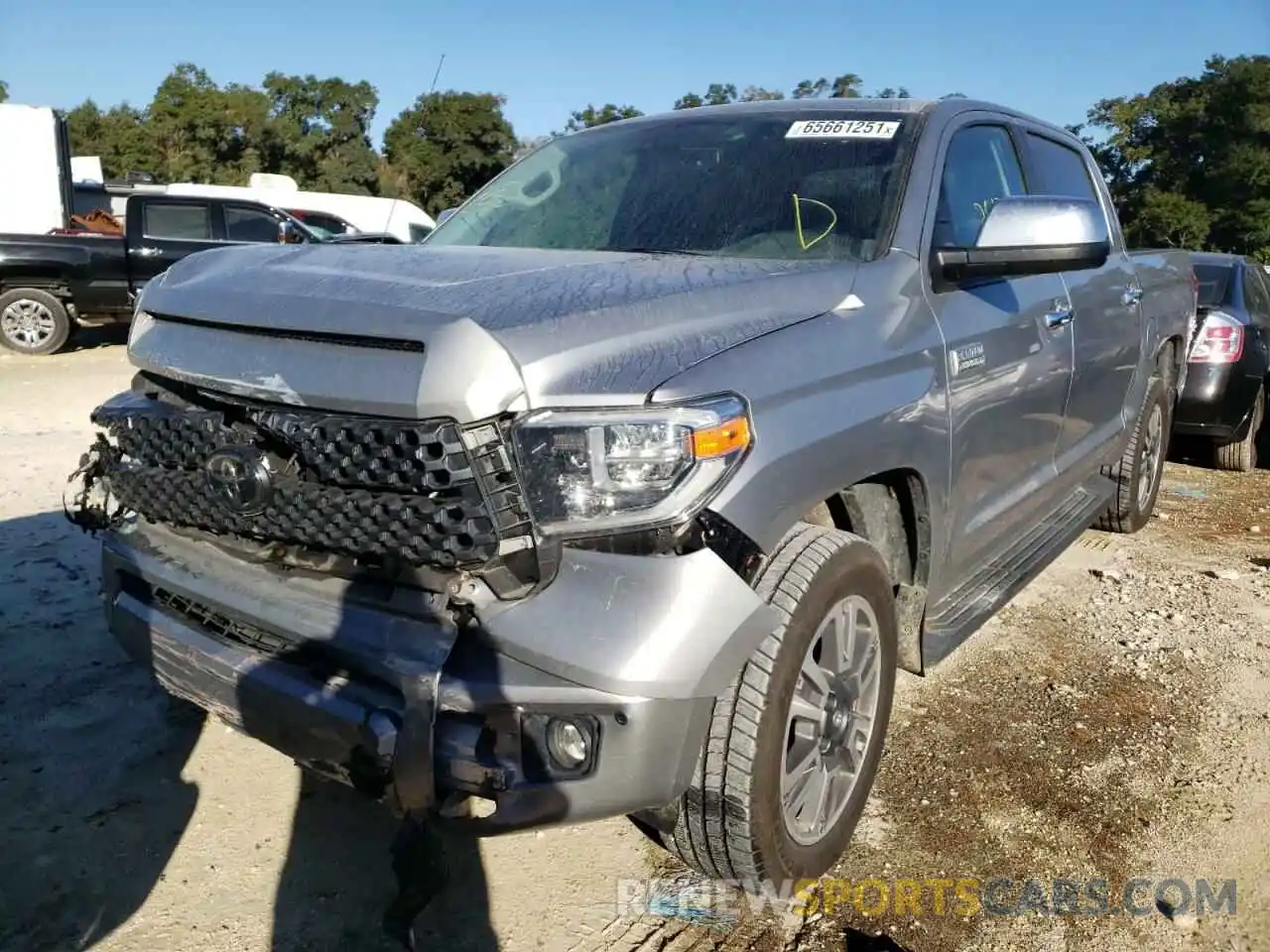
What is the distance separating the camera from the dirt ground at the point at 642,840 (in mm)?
2383

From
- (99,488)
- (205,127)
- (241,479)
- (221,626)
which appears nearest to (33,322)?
(99,488)

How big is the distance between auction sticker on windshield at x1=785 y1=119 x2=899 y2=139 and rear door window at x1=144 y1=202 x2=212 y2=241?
10842 mm

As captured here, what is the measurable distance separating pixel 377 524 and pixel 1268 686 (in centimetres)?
342

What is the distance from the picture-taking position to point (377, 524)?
1995mm

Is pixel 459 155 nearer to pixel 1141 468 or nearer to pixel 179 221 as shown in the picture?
pixel 179 221

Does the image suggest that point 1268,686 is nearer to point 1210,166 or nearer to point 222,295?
point 222,295

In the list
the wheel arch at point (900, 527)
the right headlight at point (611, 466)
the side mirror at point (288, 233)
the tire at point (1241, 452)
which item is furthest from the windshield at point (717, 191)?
the side mirror at point (288, 233)

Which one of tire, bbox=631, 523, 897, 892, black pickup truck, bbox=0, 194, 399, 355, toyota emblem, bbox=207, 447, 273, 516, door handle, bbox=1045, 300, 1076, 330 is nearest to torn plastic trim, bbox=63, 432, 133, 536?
toyota emblem, bbox=207, 447, 273, 516

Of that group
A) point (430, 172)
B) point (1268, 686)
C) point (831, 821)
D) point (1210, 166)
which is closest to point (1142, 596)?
point (1268, 686)

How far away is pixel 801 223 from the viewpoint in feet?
9.71

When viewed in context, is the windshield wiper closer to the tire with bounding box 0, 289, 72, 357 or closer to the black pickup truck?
the black pickup truck

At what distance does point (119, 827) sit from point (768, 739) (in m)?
1.74

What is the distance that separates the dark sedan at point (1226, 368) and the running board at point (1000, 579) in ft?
8.95

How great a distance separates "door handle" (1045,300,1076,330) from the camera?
11.7ft
